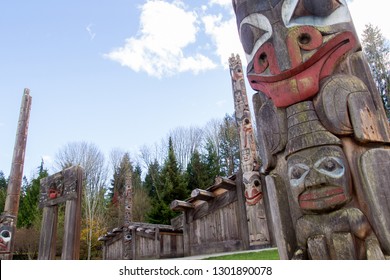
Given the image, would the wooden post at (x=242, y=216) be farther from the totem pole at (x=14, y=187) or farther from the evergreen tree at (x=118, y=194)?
the evergreen tree at (x=118, y=194)

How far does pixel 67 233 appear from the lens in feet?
14.9

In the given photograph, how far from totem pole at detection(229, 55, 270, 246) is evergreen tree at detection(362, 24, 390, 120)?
10.3 meters

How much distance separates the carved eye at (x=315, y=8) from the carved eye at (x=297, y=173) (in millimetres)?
1317

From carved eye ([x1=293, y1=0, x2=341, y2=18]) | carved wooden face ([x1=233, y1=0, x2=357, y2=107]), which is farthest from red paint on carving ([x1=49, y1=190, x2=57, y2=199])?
carved eye ([x1=293, y1=0, x2=341, y2=18])

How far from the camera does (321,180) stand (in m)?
2.15

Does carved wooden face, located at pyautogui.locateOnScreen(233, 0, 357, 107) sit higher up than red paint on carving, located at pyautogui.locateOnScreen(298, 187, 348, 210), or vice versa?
carved wooden face, located at pyautogui.locateOnScreen(233, 0, 357, 107)

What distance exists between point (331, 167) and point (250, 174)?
656 centimetres

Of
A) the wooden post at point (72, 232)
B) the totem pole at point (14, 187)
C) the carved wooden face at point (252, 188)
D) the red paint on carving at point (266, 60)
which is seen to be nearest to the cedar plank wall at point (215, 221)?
the carved wooden face at point (252, 188)

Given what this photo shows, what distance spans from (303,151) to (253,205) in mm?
6332

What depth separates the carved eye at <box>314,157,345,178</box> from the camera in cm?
213

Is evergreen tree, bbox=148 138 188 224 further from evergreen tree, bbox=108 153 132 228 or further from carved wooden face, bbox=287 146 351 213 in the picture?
carved wooden face, bbox=287 146 351 213

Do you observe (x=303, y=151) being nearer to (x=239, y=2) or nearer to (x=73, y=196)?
(x=239, y=2)

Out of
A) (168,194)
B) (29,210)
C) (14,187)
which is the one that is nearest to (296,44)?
(14,187)

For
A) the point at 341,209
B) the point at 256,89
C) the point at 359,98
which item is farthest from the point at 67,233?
the point at 359,98
